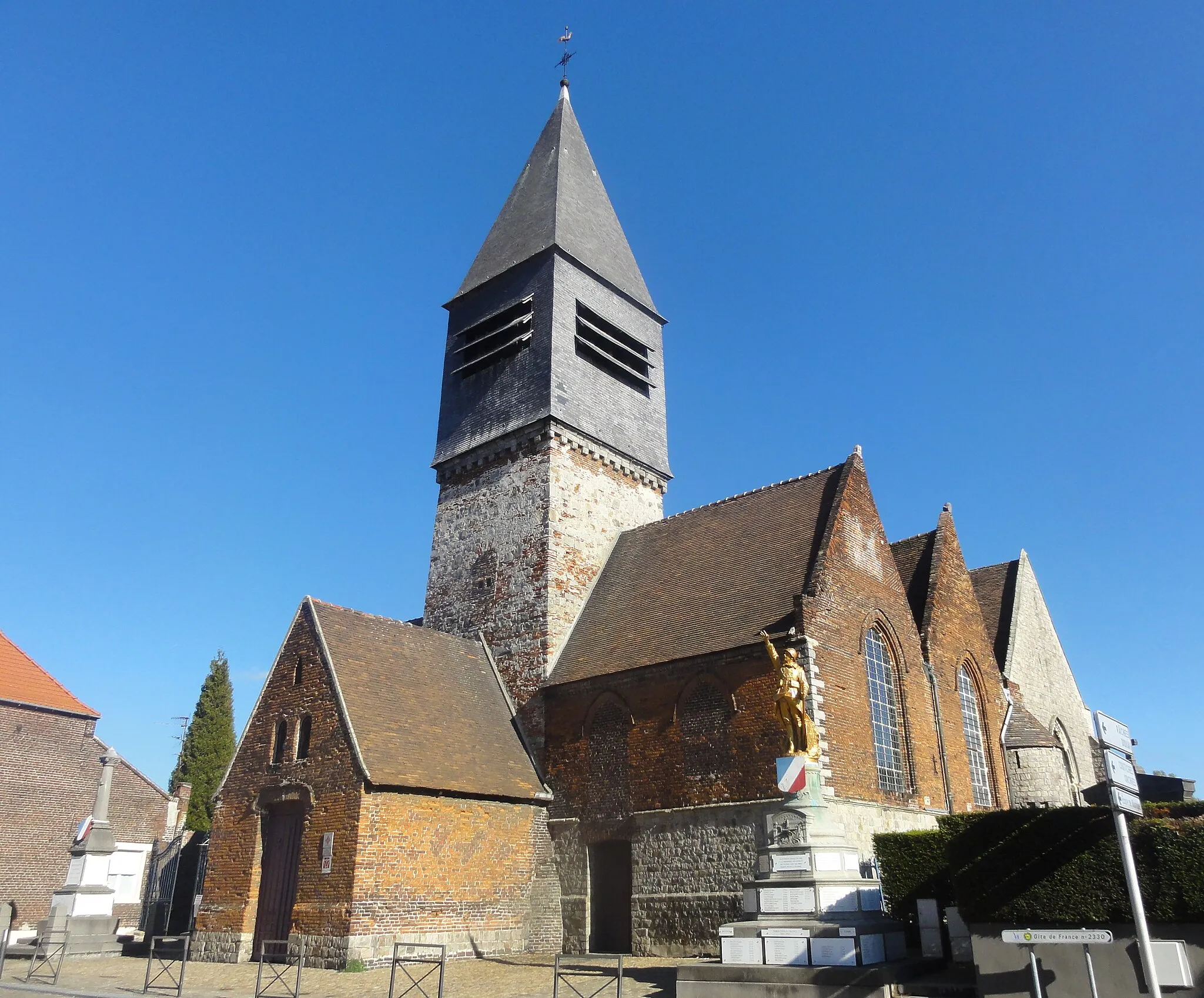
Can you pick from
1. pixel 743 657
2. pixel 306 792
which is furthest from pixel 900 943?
pixel 306 792

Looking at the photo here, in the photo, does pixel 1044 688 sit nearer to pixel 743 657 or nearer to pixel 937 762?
pixel 937 762

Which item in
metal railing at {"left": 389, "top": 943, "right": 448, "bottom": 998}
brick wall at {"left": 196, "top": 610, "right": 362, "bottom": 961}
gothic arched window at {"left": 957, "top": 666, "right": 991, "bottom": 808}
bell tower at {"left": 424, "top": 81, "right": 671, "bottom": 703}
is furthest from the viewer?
bell tower at {"left": 424, "top": 81, "right": 671, "bottom": 703}

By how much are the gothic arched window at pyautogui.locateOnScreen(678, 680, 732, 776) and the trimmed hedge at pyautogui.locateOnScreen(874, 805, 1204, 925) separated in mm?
5810

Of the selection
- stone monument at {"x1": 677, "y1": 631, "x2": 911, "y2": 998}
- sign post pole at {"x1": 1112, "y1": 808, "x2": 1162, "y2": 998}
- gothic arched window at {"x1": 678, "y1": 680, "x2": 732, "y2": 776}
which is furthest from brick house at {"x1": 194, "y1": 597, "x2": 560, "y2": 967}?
sign post pole at {"x1": 1112, "y1": 808, "x2": 1162, "y2": 998}

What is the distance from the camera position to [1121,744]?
7.70 metres

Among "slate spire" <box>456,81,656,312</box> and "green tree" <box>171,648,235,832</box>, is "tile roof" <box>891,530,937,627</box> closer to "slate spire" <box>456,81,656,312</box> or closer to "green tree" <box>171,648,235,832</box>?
"slate spire" <box>456,81,656,312</box>

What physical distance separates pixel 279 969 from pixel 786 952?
31.1 feet

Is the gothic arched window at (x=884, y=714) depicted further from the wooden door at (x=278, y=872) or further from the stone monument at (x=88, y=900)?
the stone monument at (x=88, y=900)

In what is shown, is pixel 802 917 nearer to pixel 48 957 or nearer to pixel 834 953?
pixel 834 953

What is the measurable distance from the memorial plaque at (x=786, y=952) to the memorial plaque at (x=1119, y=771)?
4463 mm

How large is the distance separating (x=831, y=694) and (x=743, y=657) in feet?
5.59

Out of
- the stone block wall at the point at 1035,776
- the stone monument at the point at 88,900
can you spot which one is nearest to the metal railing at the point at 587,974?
the stone monument at the point at 88,900

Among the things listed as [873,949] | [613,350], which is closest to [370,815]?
[873,949]

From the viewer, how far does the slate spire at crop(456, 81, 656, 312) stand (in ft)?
85.4
